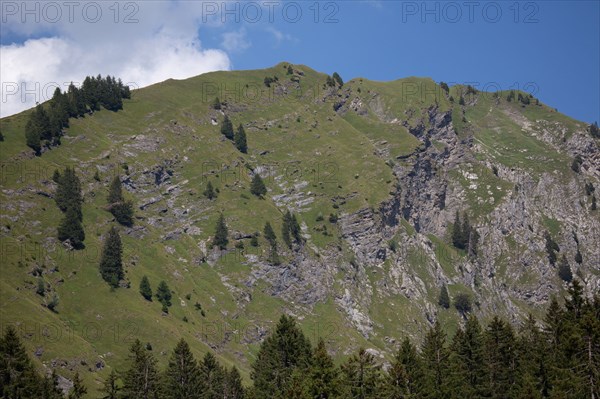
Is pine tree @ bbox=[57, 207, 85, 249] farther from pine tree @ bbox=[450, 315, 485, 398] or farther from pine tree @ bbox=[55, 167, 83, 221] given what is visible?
pine tree @ bbox=[450, 315, 485, 398]

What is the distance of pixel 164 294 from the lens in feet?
562

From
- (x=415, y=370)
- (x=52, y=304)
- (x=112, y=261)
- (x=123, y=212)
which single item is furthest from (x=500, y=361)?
(x=123, y=212)

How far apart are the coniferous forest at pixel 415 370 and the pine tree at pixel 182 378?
0.15 metres

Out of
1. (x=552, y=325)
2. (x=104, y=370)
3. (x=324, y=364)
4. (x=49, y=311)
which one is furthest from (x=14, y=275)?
(x=552, y=325)

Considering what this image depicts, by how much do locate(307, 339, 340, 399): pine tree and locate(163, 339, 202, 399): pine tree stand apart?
31.5 metres

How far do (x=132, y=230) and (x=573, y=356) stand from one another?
146 meters

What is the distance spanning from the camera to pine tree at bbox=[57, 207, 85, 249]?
166 m

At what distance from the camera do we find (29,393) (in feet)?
284

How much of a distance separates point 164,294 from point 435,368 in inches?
4003

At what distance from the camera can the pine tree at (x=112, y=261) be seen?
162000mm

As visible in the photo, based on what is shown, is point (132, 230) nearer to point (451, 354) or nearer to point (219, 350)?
point (219, 350)

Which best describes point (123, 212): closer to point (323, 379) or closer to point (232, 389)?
point (232, 389)

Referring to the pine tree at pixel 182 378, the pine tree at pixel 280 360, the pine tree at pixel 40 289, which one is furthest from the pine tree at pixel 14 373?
the pine tree at pixel 40 289

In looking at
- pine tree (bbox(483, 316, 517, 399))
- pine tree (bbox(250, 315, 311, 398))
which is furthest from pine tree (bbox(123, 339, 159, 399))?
pine tree (bbox(483, 316, 517, 399))
